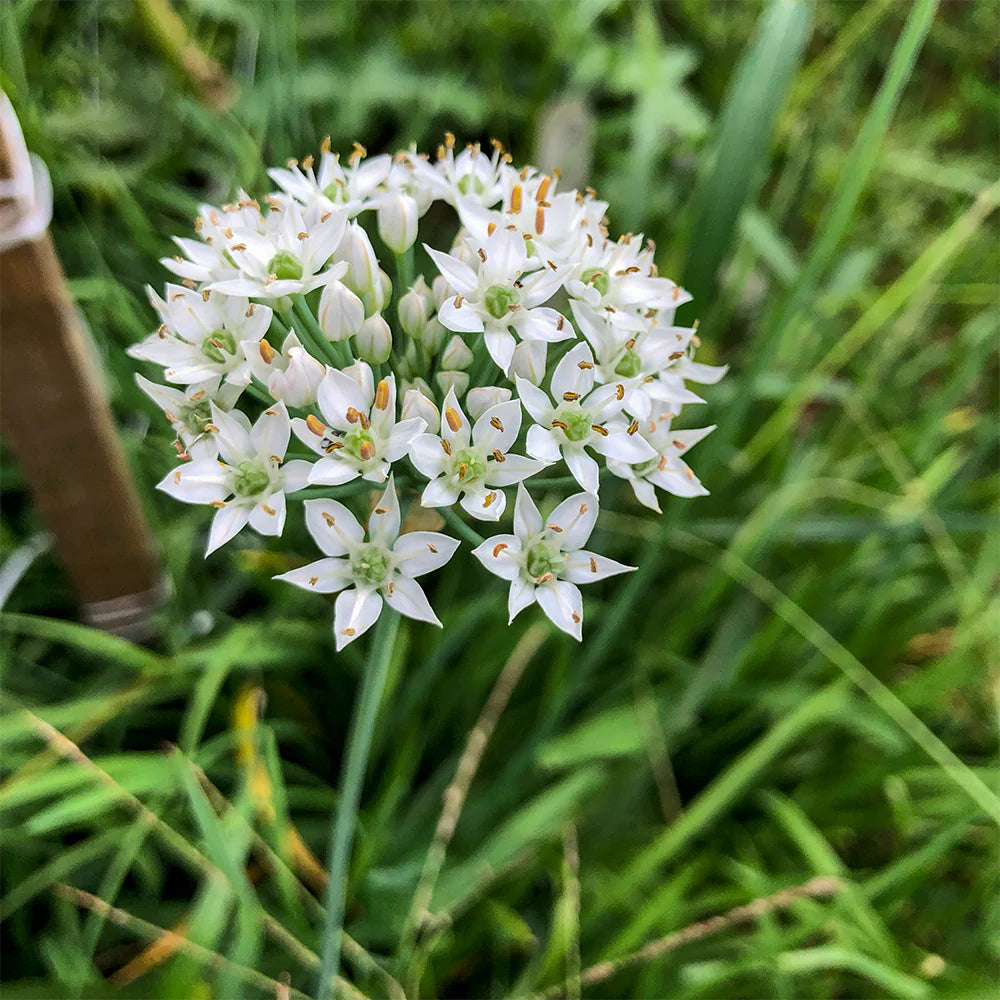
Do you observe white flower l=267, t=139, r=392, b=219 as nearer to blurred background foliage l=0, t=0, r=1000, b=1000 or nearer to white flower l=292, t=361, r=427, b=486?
white flower l=292, t=361, r=427, b=486

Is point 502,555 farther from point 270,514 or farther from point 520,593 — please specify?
point 270,514

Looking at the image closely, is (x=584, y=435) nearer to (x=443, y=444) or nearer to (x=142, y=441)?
(x=443, y=444)

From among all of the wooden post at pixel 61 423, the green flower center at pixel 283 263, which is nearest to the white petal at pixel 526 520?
the green flower center at pixel 283 263

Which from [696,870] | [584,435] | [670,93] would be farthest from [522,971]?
[670,93]

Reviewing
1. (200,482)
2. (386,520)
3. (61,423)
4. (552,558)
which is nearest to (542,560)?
(552,558)

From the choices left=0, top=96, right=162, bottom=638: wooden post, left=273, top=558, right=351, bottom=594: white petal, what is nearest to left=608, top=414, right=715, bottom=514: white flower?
left=273, top=558, right=351, bottom=594: white petal
